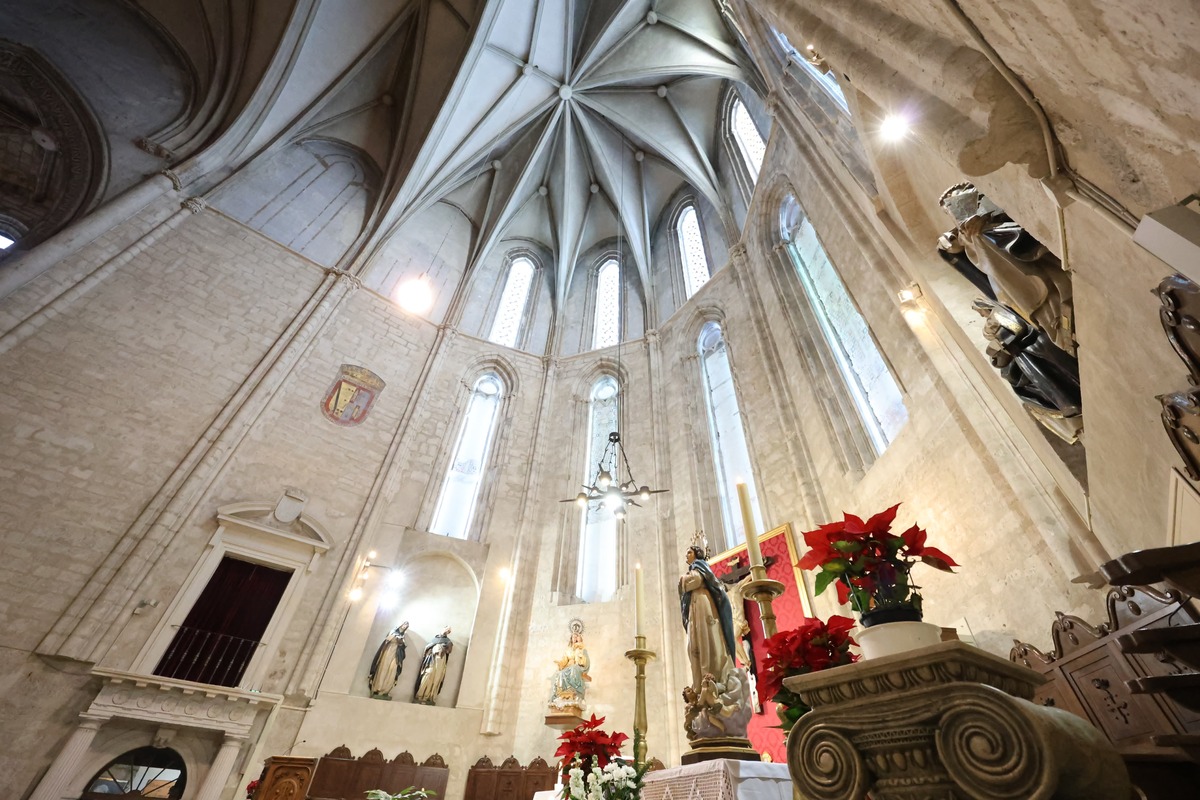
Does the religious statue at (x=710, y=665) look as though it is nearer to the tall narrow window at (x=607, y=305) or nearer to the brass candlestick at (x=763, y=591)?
the brass candlestick at (x=763, y=591)

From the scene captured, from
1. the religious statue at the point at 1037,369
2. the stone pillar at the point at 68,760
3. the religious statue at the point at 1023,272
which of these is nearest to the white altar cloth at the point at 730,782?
the religious statue at the point at 1037,369

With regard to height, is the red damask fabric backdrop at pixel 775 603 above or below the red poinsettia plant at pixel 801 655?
above

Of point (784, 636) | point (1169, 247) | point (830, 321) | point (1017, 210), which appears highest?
point (830, 321)

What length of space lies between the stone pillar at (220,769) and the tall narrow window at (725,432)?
7.46 metres

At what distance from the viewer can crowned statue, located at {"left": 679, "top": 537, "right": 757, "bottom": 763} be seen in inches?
128

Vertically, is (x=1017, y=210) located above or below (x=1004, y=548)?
above

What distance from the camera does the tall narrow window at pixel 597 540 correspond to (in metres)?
9.66

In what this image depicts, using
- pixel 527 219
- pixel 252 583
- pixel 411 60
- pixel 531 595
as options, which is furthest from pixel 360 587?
pixel 411 60

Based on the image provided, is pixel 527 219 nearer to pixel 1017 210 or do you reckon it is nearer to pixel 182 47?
pixel 182 47

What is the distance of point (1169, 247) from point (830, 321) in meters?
6.95

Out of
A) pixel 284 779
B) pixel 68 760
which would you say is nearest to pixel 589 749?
pixel 284 779

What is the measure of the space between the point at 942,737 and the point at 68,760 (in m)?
8.96

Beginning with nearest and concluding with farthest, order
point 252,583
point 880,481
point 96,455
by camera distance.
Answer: point 880,481 < point 96,455 < point 252,583

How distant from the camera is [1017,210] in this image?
247cm
